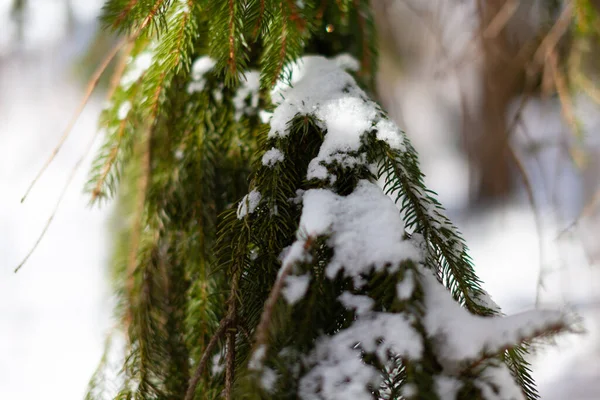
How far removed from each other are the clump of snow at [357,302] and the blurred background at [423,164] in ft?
2.70

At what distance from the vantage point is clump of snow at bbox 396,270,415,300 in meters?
0.47

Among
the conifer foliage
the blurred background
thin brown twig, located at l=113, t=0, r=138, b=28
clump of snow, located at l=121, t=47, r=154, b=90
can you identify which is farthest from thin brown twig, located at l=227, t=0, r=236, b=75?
the blurred background

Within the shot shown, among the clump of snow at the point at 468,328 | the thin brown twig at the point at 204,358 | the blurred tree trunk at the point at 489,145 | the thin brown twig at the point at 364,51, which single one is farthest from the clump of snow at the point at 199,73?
the blurred tree trunk at the point at 489,145

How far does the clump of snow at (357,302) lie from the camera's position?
0.50 meters

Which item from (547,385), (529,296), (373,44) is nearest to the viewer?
(373,44)

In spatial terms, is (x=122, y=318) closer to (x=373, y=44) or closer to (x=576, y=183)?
(x=373, y=44)

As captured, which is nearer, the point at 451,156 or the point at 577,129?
the point at 577,129

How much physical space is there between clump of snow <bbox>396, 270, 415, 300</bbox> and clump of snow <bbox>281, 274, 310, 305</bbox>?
10 centimetres

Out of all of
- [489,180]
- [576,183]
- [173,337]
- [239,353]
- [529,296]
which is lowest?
[239,353]

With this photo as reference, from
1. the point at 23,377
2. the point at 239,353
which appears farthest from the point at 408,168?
the point at 23,377

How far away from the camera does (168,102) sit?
812mm

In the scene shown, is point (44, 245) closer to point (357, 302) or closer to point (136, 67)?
point (136, 67)

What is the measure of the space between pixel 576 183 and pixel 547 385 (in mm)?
2896

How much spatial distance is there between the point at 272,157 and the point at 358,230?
17 centimetres
